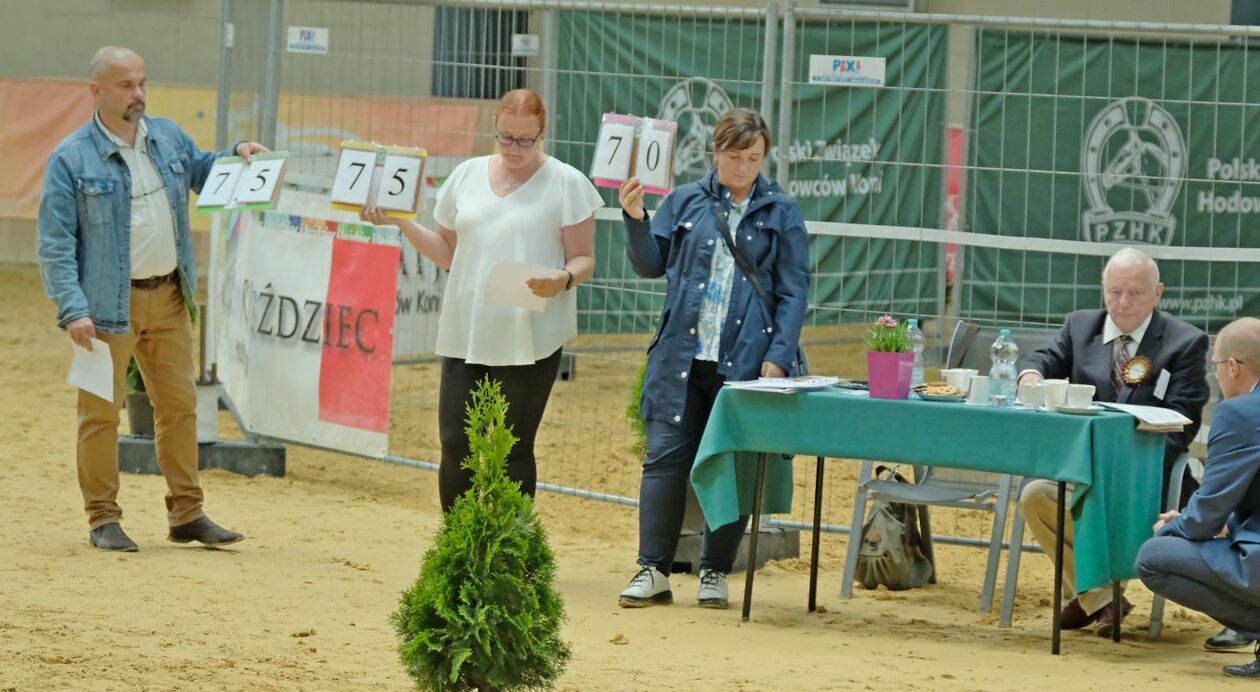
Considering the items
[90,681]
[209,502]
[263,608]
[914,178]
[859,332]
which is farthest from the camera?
[859,332]

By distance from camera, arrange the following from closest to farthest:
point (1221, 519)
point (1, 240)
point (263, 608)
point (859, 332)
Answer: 1. point (1221, 519)
2. point (263, 608)
3. point (859, 332)
4. point (1, 240)

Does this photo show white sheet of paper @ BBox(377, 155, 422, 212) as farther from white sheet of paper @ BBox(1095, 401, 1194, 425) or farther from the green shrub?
white sheet of paper @ BBox(1095, 401, 1194, 425)

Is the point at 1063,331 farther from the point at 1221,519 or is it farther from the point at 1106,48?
the point at 1106,48

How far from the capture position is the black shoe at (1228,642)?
618cm

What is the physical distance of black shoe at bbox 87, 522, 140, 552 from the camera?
7266mm

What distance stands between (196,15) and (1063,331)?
1356 cm

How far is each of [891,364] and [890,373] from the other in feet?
0.10

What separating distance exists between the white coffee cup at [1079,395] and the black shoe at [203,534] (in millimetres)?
3541

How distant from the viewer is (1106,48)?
32.9 feet

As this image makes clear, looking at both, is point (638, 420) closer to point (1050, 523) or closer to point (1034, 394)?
point (1050, 523)

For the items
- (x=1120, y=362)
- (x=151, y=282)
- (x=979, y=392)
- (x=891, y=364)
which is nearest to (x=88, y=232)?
(x=151, y=282)

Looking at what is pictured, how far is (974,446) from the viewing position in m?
6.03

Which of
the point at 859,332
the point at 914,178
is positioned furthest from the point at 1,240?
the point at 914,178

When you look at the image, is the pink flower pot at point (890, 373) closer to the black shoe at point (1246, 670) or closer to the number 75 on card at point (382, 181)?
the black shoe at point (1246, 670)
